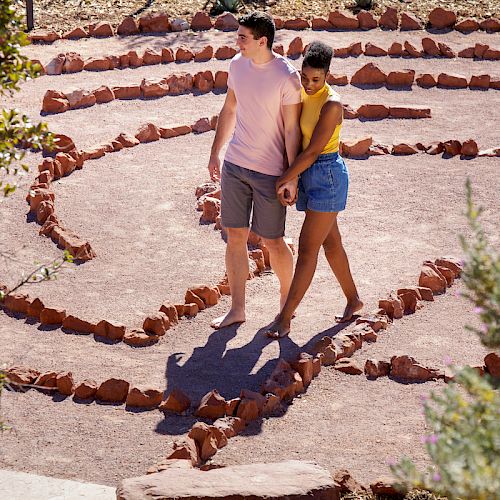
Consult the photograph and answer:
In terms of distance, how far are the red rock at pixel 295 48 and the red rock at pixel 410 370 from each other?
8261 millimetres

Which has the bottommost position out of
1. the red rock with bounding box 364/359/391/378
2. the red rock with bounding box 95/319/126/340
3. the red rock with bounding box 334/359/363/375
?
the red rock with bounding box 95/319/126/340

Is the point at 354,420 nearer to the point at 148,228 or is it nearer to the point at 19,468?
the point at 19,468

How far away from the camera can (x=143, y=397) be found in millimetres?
6988

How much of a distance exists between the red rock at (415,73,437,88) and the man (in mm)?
A: 6547

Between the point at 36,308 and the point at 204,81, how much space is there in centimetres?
614

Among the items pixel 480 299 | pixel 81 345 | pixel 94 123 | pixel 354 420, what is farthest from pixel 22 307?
pixel 480 299

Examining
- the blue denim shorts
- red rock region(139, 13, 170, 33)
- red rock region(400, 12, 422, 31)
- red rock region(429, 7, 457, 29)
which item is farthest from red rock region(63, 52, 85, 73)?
the blue denim shorts

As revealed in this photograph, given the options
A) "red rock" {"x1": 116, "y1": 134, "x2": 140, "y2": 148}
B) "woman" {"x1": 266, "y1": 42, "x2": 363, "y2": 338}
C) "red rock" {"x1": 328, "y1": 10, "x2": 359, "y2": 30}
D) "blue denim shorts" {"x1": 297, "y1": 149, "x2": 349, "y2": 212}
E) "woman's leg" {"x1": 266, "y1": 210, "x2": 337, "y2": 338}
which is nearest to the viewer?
"woman" {"x1": 266, "y1": 42, "x2": 363, "y2": 338}

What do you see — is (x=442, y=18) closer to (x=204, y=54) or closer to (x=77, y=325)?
(x=204, y=54)

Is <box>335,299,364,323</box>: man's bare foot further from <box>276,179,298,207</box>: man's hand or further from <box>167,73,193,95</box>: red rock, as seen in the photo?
<box>167,73,193,95</box>: red rock

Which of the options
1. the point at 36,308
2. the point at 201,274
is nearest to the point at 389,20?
the point at 201,274

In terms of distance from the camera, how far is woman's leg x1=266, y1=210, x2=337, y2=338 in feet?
25.2

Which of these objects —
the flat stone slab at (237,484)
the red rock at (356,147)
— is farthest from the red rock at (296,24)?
the flat stone slab at (237,484)

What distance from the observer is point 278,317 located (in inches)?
317
